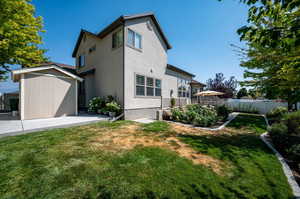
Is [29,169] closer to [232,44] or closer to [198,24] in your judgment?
[232,44]

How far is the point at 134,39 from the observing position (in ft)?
30.2

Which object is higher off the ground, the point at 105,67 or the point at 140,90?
the point at 105,67

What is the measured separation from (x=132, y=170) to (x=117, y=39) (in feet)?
29.4

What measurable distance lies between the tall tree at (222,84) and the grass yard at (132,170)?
88.0 ft

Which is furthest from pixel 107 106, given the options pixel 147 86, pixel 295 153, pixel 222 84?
pixel 222 84

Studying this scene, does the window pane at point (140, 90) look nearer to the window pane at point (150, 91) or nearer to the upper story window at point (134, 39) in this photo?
the window pane at point (150, 91)

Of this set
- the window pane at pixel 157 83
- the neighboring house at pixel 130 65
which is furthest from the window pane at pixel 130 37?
the window pane at pixel 157 83

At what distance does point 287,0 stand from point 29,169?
5455 millimetres

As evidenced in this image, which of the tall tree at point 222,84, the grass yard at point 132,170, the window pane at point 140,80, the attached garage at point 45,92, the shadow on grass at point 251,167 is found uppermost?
the tall tree at point 222,84

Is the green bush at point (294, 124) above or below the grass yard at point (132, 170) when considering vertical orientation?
above

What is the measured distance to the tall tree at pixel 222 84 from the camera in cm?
2760

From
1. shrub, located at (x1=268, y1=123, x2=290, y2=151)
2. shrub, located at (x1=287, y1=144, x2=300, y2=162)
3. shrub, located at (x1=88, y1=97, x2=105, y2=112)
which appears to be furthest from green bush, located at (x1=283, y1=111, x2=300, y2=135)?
shrub, located at (x1=88, y1=97, x2=105, y2=112)

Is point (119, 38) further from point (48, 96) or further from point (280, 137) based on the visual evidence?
point (280, 137)

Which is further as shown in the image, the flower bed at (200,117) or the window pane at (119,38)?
the window pane at (119,38)
